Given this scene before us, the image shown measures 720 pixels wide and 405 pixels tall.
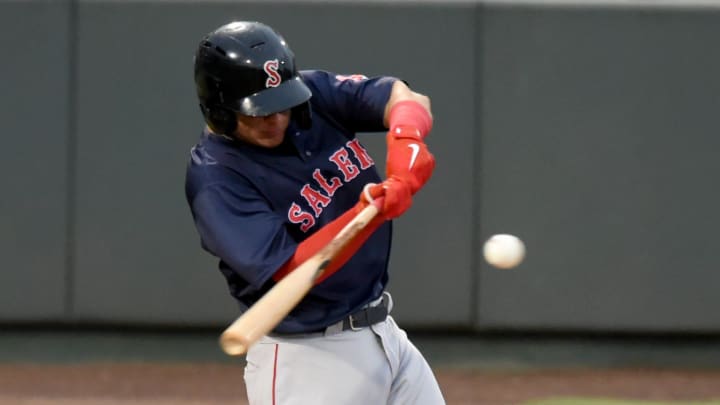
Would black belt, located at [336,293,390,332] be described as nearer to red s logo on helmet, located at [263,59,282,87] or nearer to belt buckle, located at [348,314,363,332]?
belt buckle, located at [348,314,363,332]

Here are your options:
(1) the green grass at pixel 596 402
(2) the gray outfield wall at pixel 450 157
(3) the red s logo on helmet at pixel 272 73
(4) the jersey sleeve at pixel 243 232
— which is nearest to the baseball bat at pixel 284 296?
(4) the jersey sleeve at pixel 243 232

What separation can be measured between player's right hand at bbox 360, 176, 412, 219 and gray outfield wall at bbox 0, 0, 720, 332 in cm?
338

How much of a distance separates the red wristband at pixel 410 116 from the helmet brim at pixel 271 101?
10.9 inches

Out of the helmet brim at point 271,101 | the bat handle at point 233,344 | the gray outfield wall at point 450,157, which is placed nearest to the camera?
the bat handle at point 233,344

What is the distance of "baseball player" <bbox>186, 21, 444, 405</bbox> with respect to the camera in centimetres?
325

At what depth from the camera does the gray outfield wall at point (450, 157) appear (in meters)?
6.59

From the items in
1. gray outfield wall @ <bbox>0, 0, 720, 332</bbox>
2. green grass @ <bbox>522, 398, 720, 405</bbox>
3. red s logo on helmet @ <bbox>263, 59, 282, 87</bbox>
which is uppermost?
red s logo on helmet @ <bbox>263, 59, 282, 87</bbox>

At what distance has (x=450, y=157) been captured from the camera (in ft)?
21.6

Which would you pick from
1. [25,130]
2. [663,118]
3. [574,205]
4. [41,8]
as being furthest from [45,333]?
[663,118]

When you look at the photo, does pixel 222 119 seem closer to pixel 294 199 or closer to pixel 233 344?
pixel 294 199

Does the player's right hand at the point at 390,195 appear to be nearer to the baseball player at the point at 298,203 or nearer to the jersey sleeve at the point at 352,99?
the baseball player at the point at 298,203

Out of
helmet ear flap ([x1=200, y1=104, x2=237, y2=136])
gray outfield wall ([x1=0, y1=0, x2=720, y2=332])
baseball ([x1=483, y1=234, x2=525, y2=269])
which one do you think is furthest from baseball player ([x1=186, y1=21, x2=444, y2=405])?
gray outfield wall ([x1=0, y1=0, x2=720, y2=332])

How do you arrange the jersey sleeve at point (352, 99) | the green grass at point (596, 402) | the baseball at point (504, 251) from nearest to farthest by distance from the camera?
1. the jersey sleeve at point (352, 99)
2. the baseball at point (504, 251)
3. the green grass at point (596, 402)

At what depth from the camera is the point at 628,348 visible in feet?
22.3
